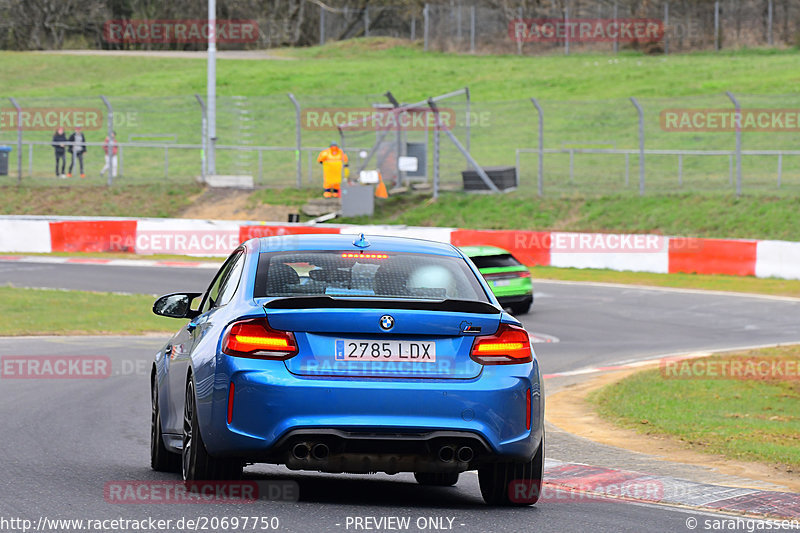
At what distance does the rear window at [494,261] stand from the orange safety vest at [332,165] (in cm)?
1439

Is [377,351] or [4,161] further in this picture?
[4,161]

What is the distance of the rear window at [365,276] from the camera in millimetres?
6988

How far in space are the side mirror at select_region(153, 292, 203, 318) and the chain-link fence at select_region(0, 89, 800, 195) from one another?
24.7 metres

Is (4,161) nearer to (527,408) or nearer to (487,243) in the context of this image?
(487,243)

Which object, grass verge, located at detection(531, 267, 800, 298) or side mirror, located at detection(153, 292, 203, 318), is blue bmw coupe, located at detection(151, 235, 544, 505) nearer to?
side mirror, located at detection(153, 292, 203, 318)

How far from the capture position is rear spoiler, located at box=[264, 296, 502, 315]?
660cm

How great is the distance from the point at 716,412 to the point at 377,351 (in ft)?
22.5

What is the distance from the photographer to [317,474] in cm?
851

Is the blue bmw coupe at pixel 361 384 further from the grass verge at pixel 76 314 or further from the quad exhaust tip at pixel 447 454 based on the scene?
the grass verge at pixel 76 314

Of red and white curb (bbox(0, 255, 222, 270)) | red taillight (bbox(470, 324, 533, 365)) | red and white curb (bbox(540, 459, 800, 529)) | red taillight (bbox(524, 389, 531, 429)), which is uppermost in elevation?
red taillight (bbox(470, 324, 533, 365))

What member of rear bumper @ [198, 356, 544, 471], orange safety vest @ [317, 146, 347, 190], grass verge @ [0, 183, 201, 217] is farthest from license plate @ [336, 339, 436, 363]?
grass verge @ [0, 183, 201, 217]

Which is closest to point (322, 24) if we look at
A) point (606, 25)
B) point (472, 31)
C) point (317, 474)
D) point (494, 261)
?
point (472, 31)

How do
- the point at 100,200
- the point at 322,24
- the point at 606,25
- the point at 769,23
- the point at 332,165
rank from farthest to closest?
1. the point at 322,24
2. the point at 606,25
3. the point at 769,23
4. the point at 100,200
5. the point at 332,165

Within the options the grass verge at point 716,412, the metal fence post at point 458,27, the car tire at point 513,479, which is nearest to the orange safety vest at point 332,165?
the grass verge at point 716,412
